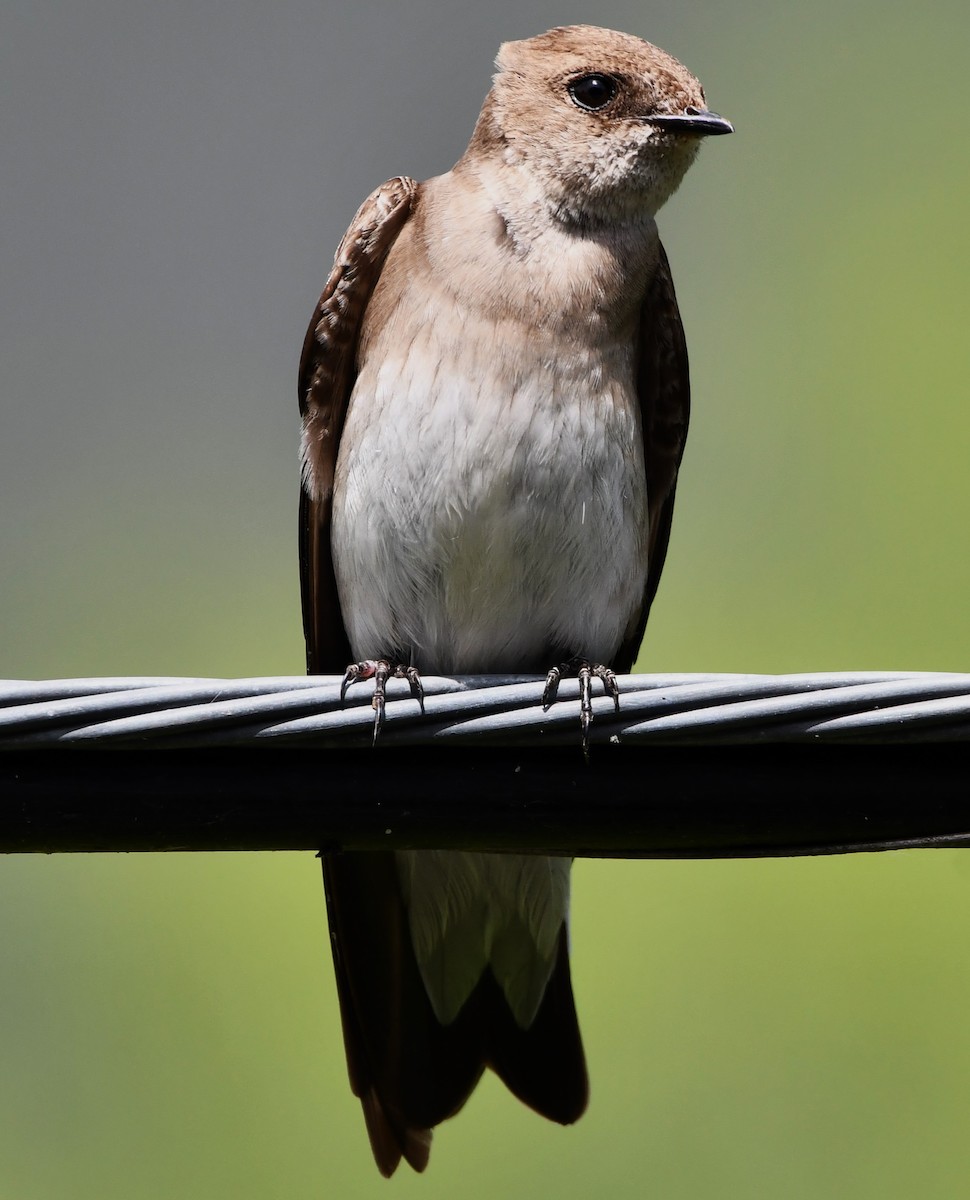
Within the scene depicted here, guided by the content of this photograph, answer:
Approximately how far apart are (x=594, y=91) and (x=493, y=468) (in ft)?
3.75

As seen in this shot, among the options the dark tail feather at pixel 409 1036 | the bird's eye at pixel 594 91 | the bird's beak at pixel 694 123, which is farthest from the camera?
the bird's eye at pixel 594 91

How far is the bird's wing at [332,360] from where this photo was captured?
3.96 metres

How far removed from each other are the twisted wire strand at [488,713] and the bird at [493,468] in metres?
1.21

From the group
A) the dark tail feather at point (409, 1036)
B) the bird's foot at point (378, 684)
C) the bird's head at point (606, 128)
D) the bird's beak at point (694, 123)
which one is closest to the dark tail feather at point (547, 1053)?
the dark tail feather at point (409, 1036)

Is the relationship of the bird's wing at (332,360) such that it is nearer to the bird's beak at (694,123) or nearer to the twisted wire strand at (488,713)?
the bird's beak at (694,123)

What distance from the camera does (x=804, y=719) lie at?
2.04m

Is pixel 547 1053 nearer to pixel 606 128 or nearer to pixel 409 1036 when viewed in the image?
pixel 409 1036

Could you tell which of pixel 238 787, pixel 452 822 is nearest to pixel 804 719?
pixel 452 822

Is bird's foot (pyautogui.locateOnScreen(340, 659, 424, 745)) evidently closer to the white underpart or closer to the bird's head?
the white underpart

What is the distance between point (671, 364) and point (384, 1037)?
6.10 ft

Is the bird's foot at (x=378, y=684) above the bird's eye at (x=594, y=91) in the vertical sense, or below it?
below

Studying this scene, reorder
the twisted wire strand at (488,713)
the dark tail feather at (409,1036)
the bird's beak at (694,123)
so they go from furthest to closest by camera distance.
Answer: the bird's beak at (694,123) < the dark tail feather at (409,1036) < the twisted wire strand at (488,713)

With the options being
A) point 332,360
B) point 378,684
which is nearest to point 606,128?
point 332,360

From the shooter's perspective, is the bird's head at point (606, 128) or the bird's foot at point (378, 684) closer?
the bird's foot at point (378, 684)
